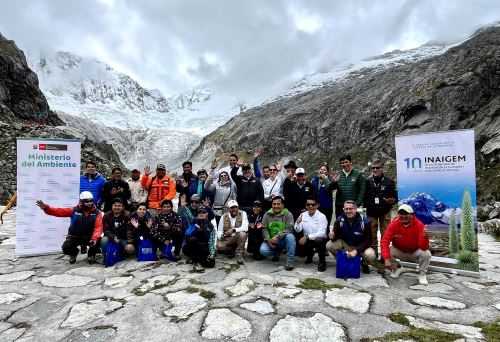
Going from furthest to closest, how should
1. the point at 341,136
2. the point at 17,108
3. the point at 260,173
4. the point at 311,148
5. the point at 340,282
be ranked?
1. the point at 311,148
2. the point at 341,136
3. the point at 17,108
4. the point at 260,173
5. the point at 340,282

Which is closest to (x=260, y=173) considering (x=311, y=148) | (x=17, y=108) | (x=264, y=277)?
(x=264, y=277)

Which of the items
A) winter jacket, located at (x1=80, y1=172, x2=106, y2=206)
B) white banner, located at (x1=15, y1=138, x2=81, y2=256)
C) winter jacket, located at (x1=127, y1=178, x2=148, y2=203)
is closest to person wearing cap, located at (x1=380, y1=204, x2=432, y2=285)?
winter jacket, located at (x1=127, y1=178, x2=148, y2=203)

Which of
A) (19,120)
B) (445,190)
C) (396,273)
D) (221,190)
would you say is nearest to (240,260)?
(221,190)

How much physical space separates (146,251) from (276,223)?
2568 mm

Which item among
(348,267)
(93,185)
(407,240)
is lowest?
(348,267)

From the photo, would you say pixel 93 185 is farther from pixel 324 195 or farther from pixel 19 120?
pixel 19 120

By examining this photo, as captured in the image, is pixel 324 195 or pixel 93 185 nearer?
pixel 324 195

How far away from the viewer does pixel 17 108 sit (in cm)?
3034

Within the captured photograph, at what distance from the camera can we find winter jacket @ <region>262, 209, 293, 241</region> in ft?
21.9

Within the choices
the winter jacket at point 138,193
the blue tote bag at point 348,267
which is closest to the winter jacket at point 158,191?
the winter jacket at point 138,193

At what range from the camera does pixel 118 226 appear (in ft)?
22.8

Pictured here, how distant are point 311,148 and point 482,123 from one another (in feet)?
71.5

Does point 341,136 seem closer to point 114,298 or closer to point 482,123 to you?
point 482,123

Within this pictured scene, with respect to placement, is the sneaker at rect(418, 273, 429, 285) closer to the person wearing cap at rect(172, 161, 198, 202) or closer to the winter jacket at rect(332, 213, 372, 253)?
the winter jacket at rect(332, 213, 372, 253)
